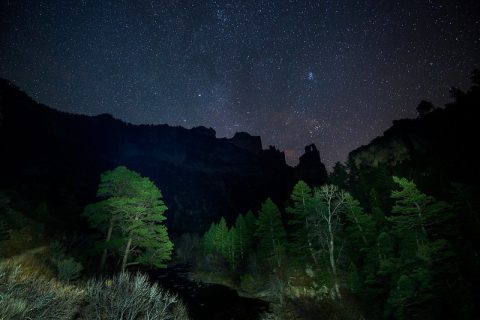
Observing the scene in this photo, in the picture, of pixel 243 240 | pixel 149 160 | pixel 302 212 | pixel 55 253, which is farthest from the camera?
pixel 149 160

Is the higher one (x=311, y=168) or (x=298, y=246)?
(x=311, y=168)

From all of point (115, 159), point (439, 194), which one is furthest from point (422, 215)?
point (115, 159)

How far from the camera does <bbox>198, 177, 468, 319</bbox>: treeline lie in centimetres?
1670

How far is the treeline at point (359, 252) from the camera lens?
16.7 metres

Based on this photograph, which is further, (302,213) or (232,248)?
(232,248)

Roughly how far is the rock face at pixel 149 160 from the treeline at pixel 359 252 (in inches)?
2780

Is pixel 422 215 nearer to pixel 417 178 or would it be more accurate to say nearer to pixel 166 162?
pixel 417 178

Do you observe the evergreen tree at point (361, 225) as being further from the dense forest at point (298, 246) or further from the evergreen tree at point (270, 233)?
the evergreen tree at point (270, 233)

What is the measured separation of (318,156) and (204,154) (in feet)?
219

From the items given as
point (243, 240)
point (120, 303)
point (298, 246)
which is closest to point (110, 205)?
point (120, 303)

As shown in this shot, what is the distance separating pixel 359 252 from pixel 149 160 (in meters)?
124

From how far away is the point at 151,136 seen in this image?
144m

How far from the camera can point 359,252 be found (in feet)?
94.7

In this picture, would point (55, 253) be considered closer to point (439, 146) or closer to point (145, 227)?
point (145, 227)
